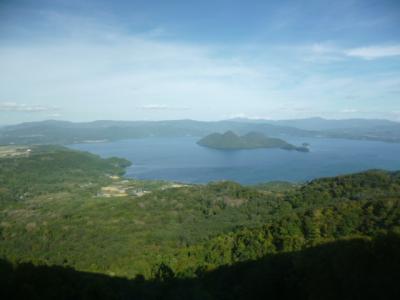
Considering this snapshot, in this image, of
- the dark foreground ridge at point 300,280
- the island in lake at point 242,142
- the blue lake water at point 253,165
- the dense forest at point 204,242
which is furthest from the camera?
the island in lake at point 242,142

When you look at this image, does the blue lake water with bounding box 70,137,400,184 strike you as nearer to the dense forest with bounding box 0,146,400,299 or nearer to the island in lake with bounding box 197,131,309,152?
the island in lake with bounding box 197,131,309,152

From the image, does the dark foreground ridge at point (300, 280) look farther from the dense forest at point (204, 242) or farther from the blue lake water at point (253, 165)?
the blue lake water at point (253, 165)

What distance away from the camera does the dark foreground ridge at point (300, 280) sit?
32.1 ft

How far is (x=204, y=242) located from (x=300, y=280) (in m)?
19.9

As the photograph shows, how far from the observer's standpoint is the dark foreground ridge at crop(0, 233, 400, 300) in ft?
32.1

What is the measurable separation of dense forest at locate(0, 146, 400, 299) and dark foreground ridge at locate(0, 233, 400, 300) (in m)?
0.04

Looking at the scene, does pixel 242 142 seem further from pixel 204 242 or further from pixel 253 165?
pixel 204 242

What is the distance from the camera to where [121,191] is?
70438 mm

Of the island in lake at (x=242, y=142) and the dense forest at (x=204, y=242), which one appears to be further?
the island in lake at (x=242, y=142)

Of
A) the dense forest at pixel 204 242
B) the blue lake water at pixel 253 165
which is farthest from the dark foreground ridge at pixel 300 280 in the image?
the blue lake water at pixel 253 165

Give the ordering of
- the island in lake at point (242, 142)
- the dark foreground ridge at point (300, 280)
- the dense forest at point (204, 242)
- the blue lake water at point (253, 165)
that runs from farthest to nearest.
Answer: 1. the island in lake at point (242, 142)
2. the blue lake water at point (253, 165)
3. the dense forest at point (204, 242)
4. the dark foreground ridge at point (300, 280)

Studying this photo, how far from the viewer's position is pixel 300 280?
1192 centimetres

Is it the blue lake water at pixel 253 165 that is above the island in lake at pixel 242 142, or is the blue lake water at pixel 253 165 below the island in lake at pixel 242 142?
below

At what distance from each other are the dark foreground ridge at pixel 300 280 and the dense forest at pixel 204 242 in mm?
44
